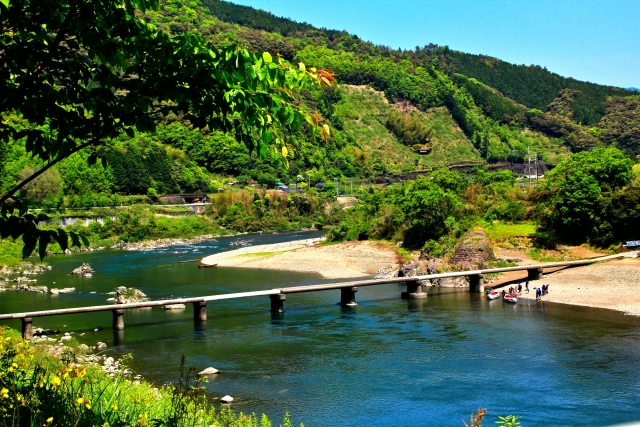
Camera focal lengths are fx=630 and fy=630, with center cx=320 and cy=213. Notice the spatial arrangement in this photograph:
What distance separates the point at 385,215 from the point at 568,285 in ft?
79.7

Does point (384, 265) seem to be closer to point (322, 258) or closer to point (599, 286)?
point (322, 258)

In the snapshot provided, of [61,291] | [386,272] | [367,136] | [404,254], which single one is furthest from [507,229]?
[367,136]

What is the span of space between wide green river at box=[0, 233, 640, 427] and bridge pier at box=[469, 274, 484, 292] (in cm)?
128

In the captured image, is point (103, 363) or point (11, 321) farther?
point (11, 321)

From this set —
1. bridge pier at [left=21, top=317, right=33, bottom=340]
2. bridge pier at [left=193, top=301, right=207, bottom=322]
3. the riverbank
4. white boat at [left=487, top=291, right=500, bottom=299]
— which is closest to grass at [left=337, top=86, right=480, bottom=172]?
the riverbank

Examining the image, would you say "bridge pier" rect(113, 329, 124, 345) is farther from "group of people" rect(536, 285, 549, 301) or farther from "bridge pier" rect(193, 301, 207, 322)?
"group of people" rect(536, 285, 549, 301)

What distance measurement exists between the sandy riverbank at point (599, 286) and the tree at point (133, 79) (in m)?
27.3

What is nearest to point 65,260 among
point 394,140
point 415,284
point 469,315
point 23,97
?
point 415,284

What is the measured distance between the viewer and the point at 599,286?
108 ft

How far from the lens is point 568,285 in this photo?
3422 centimetres

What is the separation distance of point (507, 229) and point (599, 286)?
619 inches

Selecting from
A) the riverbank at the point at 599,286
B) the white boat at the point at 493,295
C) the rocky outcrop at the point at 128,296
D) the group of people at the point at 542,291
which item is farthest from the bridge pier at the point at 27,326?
the group of people at the point at 542,291

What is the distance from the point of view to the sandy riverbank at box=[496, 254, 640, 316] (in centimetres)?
3003

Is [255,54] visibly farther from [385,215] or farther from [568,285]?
[385,215]
